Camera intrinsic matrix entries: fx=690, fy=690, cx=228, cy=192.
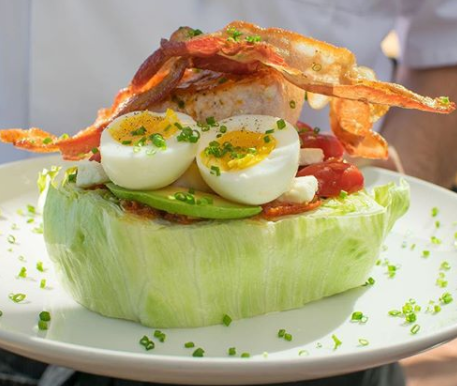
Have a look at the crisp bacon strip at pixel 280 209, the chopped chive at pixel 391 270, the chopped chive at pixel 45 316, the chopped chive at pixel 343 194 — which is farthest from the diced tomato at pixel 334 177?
the chopped chive at pixel 45 316

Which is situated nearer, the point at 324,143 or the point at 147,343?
the point at 147,343

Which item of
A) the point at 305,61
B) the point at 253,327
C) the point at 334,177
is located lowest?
the point at 253,327

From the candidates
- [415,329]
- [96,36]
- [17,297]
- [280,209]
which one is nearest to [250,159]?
[280,209]

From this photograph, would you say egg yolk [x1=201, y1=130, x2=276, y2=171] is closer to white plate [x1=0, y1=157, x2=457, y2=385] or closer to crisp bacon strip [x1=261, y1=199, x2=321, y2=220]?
crisp bacon strip [x1=261, y1=199, x2=321, y2=220]

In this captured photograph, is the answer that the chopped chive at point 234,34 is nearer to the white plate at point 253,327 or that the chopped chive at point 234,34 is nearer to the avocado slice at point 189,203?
the avocado slice at point 189,203

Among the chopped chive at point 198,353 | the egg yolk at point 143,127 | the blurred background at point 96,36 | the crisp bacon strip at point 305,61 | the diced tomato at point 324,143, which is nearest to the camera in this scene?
the chopped chive at point 198,353

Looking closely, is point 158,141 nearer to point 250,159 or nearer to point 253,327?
point 250,159

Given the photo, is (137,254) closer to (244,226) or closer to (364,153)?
(244,226)
